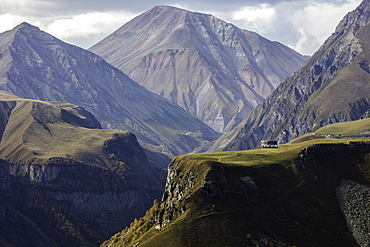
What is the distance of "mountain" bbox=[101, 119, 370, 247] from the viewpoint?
14525cm

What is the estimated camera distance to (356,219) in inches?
6526

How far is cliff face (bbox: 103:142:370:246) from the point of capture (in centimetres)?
14525

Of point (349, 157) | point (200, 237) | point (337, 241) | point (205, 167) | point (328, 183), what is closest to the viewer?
point (200, 237)

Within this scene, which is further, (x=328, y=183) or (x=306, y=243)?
(x=328, y=183)

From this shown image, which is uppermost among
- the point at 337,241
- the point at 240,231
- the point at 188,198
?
the point at 188,198

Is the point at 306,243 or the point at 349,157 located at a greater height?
the point at 349,157

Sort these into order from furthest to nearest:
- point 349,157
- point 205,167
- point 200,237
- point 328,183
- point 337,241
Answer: point 349,157, point 328,183, point 205,167, point 337,241, point 200,237

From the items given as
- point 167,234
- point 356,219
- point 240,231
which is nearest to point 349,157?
point 356,219

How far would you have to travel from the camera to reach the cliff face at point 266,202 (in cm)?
14525

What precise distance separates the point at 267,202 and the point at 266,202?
0.30 metres

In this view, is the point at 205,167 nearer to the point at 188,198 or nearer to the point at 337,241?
the point at 188,198

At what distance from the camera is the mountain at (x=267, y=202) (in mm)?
145250

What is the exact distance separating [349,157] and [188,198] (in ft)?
236

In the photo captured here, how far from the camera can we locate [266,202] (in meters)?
163
